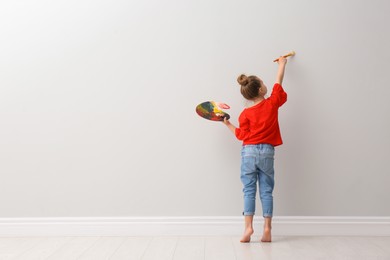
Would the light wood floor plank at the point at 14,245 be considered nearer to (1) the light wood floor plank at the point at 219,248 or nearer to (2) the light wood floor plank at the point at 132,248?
(2) the light wood floor plank at the point at 132,248

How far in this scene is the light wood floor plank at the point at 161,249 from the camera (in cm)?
222

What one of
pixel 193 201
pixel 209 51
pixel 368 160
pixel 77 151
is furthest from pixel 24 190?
pixel 368 160

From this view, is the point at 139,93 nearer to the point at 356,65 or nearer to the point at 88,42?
the point at 88,42

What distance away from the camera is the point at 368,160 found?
2.74 metres

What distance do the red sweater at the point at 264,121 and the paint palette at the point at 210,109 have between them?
0.14m

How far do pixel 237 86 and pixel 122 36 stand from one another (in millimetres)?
→ 715

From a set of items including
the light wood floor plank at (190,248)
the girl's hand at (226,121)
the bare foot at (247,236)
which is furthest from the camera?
the girl's hand at (226,121)

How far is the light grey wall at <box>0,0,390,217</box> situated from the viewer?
2732 millimetres

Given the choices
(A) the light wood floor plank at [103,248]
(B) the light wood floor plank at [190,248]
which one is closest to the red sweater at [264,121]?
(B) the light wood floor plank at [190,248]

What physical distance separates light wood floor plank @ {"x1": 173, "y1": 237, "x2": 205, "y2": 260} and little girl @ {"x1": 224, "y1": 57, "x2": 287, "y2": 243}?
0.24 meters

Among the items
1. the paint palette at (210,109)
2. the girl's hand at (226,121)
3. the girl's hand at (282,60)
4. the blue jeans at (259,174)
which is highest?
the girl's hand at (282,60)

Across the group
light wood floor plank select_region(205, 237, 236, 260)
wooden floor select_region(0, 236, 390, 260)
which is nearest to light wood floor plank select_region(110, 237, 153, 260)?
wooden floor select_region(0, 236, 390, 260)

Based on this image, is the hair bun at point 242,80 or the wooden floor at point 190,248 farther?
the hair bun at point 242,80

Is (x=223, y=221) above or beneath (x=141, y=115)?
beneath
